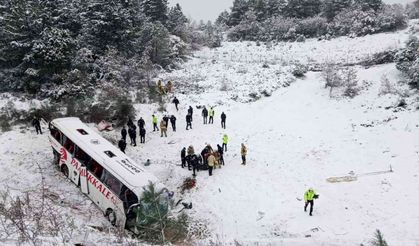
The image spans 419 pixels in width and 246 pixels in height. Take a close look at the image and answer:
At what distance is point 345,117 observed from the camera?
29109 mm

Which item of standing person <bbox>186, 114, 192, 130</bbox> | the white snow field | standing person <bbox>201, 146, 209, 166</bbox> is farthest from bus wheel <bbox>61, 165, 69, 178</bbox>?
standing person <bbox>186, 114, 192, 130</bbox>

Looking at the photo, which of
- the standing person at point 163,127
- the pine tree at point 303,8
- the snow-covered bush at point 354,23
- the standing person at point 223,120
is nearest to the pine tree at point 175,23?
the pine tree at point 303,8

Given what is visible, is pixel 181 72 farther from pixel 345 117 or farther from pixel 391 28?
pixel 391 28

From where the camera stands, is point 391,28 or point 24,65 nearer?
point 24,65

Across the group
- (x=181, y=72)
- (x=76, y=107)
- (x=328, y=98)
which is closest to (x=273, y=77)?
(x=328, y=98)

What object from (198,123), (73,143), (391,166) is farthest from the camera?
(198,123)

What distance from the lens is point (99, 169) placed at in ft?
56.0

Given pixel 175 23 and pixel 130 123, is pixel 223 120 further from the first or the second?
pixel 175 23

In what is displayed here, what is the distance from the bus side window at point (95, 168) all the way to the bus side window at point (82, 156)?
311mm

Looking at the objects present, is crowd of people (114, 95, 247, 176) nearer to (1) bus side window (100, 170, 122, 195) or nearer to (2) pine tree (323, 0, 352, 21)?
(1) bus side window (100, 170, 122, 195)

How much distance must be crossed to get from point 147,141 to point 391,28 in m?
32.3

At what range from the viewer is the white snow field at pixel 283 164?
16.8m

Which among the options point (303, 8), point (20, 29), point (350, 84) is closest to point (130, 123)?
point (20, 29)

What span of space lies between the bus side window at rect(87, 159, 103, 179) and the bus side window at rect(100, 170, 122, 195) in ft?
0.98
